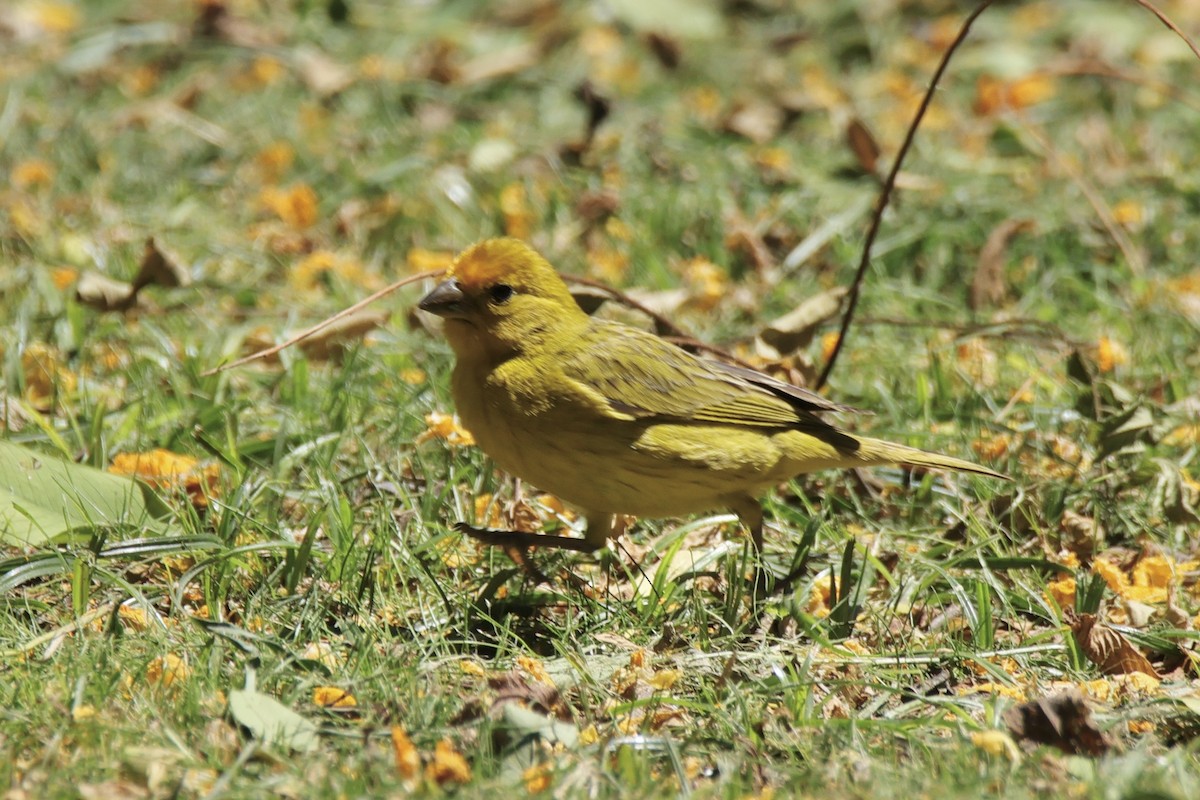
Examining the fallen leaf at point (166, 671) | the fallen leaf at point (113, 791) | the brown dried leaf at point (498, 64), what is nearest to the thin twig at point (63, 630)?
the fallen leaf at point (166, 671)

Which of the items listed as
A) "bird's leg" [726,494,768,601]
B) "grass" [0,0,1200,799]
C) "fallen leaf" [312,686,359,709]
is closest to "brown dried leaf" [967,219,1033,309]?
"grass" [0,0,1200,799]

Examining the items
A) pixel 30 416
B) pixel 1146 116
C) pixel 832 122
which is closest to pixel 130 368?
pixel 30 416

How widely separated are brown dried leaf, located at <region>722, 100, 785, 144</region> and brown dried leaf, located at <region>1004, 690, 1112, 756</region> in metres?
4.23

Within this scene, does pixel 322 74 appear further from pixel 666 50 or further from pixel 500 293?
pixel 500 293

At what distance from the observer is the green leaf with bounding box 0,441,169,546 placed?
3471mm

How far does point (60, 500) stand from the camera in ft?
11.7

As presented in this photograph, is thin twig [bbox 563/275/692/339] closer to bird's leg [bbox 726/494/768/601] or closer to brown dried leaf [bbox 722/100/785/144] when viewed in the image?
bird's leg [bbox 726/494/768/601]

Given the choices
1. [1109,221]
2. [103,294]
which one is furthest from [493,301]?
[1109,221]

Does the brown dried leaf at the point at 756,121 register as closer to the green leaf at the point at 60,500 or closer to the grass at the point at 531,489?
the grass at the point at 531,489

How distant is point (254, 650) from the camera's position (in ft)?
10.1

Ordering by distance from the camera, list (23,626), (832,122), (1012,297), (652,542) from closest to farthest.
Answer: (23,626), (652,542), (1012,297), (832,122)

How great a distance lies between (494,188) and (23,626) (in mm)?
3310

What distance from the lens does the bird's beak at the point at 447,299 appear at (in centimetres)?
370

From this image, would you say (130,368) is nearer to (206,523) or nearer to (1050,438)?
(206,523)
